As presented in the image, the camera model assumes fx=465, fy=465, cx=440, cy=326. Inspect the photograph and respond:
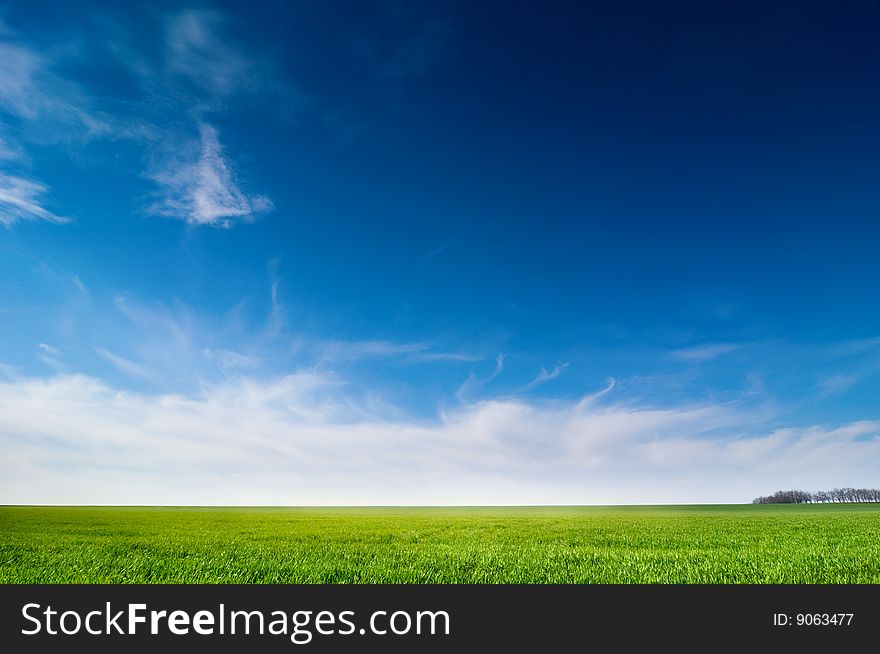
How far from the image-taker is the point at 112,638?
675 centimetres

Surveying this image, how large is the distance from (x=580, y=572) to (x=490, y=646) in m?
5.19

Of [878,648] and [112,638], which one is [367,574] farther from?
[878,648]

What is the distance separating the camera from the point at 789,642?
275 inches

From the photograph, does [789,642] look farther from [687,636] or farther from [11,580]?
[11,580]

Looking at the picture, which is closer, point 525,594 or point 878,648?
point 878,648

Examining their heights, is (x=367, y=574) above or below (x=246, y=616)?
below

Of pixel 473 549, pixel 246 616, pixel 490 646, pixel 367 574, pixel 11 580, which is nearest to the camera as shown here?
pixel 490 646

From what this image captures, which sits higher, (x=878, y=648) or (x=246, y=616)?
(x=246, y=616)

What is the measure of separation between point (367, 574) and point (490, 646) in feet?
17.7

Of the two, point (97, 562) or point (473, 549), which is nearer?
point (97, 562)

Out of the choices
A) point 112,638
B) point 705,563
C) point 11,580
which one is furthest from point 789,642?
point 11,580

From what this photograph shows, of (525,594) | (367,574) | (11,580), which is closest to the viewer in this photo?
(525,594)

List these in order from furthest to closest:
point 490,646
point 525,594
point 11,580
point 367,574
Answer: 1. point 367,574
2. point 11,580
3. point 525,594
4. point 490,646

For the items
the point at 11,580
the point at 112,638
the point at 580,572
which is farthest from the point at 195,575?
the point at 580,572
